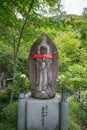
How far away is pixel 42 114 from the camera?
566 centimetres

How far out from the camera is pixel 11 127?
5.91m

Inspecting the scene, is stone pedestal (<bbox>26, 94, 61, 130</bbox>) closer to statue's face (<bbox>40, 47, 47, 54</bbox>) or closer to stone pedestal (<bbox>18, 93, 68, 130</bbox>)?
stone pedestal (<bbox>18, 93, 68, 130</bbox>)

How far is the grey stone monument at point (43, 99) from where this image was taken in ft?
18.6

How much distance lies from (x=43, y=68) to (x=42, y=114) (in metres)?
1.26

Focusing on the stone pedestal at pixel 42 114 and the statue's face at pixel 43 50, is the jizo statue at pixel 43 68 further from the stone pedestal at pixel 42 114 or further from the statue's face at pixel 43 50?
the stone pedestal at pixel 42 114

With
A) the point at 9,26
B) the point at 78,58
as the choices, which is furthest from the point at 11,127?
the point at 78,58

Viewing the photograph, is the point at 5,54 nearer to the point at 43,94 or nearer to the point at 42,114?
the point at 43,94

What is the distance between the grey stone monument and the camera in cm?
566

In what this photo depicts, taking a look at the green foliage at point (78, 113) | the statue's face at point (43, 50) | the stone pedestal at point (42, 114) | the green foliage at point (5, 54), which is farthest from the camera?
the green foliage at point (5, 54)

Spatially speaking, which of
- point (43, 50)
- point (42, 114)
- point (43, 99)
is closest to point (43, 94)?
point (43, 99)

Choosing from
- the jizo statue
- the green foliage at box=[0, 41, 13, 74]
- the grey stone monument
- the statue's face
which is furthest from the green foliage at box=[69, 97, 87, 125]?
the green foliage at box=[0, 41, 13, 74]

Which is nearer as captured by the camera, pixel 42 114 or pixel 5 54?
pixel 42 114

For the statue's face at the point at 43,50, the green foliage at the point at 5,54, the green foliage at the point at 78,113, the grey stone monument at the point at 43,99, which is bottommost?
the green foliage at the point at 78,113

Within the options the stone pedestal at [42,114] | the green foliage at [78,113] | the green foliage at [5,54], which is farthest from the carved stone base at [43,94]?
the green foliage at [5,54]
